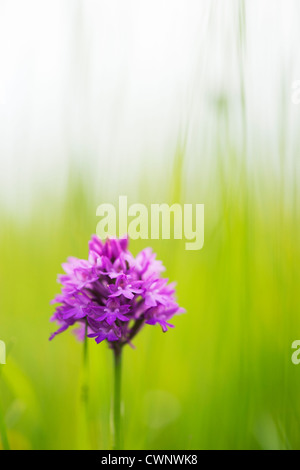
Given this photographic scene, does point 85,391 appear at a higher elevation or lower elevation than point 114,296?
lower

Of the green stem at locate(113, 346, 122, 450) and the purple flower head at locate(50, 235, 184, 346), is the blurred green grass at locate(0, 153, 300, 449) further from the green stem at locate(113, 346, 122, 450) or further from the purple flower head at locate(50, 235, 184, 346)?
the purple flower head at locate(50, 235, 184, 346)

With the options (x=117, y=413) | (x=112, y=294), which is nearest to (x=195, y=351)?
(x=117, y=413)

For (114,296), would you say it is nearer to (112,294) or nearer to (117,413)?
(112,294)

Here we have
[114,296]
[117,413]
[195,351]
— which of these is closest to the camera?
[114,296]

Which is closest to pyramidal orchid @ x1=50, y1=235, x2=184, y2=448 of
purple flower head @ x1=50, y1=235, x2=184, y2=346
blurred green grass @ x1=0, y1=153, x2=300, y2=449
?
purple flower head @ x1=50, y1=235, x2=184, y2=346

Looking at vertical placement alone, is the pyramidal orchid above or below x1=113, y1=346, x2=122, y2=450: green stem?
above

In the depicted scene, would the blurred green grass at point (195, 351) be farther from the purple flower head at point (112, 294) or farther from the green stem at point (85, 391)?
the purple flower head at point (112, 294)
